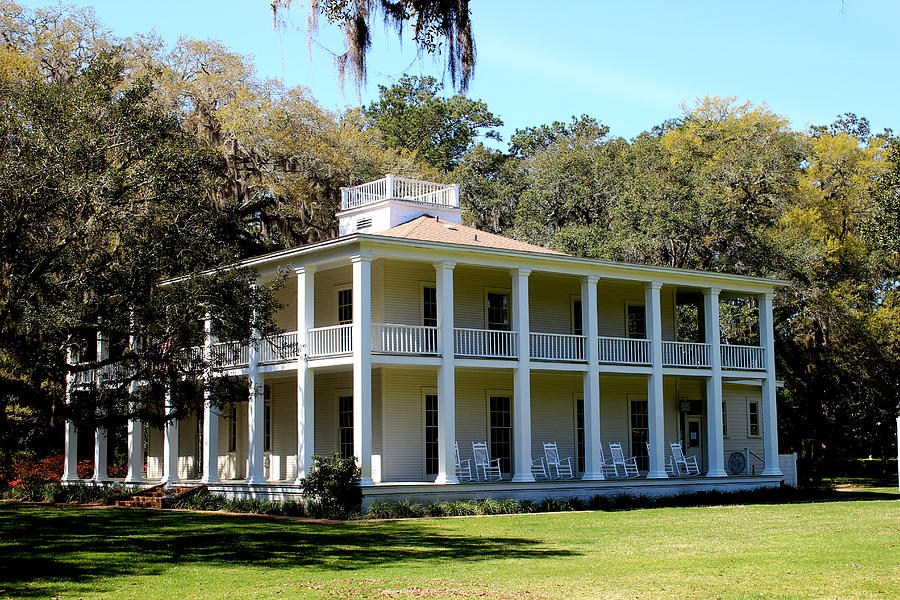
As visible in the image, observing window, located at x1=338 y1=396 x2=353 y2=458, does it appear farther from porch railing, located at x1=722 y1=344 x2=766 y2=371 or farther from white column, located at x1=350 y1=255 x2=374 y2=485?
porch railing, located at x1=722 y1=344 x2=766 y2=371

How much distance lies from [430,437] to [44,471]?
13.3m

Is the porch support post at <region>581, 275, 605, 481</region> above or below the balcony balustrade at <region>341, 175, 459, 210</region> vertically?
below

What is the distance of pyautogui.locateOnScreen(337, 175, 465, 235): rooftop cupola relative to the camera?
96.9ft

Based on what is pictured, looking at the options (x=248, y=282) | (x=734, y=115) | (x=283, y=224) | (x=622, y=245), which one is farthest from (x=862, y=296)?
(x=248, y=282)

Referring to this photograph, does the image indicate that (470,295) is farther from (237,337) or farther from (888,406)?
(888,406)

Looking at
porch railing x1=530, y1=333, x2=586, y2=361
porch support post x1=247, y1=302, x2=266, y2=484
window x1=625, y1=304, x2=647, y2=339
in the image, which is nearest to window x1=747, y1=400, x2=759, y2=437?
window x1=625, y1=304, x2=647, y2=339

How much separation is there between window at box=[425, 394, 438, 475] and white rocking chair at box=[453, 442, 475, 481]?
1.92ft

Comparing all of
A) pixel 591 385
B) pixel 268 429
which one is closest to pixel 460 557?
pixel 591 385

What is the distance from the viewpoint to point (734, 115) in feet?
170

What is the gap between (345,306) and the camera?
1054 inches

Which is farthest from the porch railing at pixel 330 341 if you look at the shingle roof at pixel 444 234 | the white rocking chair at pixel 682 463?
the white rocking chair at pixel 682 463

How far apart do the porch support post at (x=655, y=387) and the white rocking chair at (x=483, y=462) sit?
170 inches

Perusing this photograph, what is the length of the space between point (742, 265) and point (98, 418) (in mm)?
26823

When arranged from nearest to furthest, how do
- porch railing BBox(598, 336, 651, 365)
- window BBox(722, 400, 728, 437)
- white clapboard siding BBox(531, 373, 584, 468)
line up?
porch railing BBox(598, 336, 651, 365) < white clapboard siding BBox(531, 373, 584, 468) < window BBox(722, 400, 728, 437)
